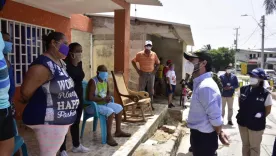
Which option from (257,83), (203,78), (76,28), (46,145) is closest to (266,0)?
(76,28)

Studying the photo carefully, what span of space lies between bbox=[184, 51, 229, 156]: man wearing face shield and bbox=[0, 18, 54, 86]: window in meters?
3.59

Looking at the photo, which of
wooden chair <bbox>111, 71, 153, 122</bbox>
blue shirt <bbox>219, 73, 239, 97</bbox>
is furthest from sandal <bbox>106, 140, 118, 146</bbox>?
blue shirt <bbox>219, 73, 239, 97</bbox>

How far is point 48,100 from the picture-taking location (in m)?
2.36

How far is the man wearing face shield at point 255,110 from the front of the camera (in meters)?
4.06

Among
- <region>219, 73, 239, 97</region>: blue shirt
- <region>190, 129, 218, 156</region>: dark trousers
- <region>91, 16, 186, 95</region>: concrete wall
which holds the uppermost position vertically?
<region>91, 16, 186, 95</region>: concrete wall

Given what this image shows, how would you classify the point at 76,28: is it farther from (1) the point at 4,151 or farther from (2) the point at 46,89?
(1) the point at 4,151

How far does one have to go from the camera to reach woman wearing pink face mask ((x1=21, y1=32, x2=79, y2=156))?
2.30 meters

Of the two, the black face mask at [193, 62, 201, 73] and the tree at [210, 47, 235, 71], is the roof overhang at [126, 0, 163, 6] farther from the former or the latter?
the tree at [210, 47, 235, 71]

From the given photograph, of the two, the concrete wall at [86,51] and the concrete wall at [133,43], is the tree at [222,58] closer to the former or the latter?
the concrete wall at [133,43]

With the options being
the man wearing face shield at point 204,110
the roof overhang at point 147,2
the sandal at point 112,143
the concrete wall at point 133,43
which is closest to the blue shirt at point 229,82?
the concrete wall at point 133,43

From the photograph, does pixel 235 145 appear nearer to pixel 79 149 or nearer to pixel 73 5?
pixel 79 149

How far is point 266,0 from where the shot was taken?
71.9 feet

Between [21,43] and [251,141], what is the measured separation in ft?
15.1

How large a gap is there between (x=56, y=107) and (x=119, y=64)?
3.85 meters
